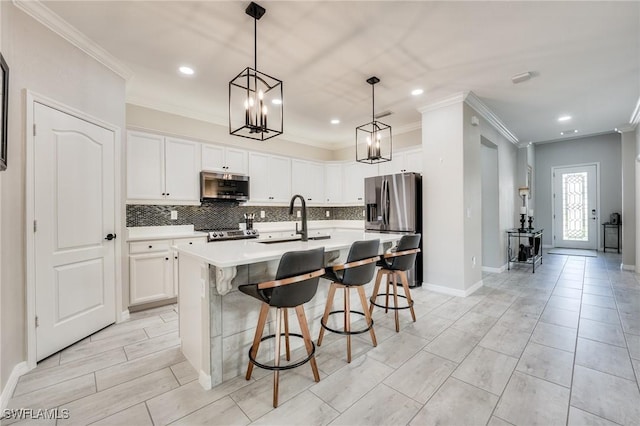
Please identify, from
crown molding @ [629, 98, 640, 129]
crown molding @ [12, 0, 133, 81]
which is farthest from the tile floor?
crown molding @ [629, 98, 640, 129]

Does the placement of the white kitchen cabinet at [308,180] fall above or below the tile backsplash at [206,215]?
above

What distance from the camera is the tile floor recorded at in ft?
5.40

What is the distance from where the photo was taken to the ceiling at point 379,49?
7.22 ft

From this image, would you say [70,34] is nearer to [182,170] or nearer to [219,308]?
[182,170]

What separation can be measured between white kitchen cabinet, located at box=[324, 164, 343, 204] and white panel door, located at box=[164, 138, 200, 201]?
2806 millimetres

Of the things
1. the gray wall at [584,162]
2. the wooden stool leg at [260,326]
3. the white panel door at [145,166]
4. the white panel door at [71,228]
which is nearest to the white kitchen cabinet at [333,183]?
the white panel door at [145,166]

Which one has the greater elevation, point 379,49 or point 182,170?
point 379,49

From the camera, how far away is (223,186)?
440 cm

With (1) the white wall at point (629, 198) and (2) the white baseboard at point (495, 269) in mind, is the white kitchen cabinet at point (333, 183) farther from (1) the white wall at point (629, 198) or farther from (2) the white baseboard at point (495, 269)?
(1) the white wall at point (629, 198)

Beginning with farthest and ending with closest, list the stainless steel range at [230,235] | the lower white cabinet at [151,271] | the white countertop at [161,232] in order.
→ the stainless steel range at [230,235] < the white countertop at [161,232] < the lower white cabinet at [151,271]

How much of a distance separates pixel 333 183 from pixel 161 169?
11.1ft

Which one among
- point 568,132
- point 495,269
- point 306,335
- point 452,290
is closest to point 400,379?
point 306,335

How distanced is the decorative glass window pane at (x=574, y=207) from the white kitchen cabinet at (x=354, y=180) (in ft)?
19.8

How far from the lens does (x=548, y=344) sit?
8.17 ft
